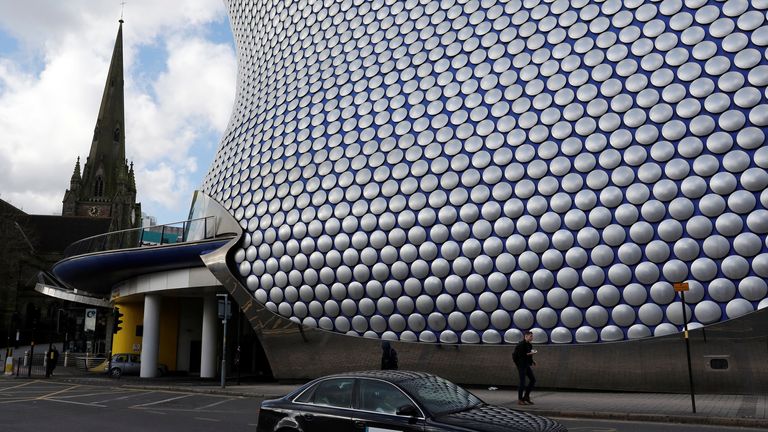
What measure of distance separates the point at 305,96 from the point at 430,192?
22.8ft

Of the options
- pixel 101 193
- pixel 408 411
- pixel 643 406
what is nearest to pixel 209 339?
pixel 643 406

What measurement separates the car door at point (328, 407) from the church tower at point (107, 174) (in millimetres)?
94185

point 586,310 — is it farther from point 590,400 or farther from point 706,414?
point 706,414

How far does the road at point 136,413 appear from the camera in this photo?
10.0 m

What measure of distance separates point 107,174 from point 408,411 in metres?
99.6

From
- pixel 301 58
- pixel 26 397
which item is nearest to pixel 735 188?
pixel 301 58

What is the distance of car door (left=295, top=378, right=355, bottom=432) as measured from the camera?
625cm

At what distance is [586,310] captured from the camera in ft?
46.7

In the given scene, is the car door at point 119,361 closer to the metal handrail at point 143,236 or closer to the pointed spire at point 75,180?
the metal handrail at point 143,236

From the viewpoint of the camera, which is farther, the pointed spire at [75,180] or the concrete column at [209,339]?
the pointed spire at [75,180]

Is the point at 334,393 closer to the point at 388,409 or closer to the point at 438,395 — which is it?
the point at 388,409

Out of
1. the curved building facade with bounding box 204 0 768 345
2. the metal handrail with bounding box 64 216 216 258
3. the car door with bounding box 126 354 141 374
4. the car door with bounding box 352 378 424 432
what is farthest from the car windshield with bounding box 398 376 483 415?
the car door with bounding box 126 354 141 374

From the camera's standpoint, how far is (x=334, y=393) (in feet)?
21.4

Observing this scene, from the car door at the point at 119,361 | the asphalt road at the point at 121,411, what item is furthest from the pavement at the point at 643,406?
the car door at the point at 119,361
